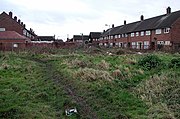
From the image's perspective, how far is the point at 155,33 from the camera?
51094 mm

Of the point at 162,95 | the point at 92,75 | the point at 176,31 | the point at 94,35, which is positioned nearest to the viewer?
the point at 162,95

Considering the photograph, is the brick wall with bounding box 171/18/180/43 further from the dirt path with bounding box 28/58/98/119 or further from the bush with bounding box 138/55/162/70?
the dirt path with bounding box 28/58/98/119

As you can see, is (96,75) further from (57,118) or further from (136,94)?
(57,118)

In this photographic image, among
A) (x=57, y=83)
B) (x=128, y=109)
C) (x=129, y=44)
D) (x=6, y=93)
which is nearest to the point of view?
(x=128, y=109)

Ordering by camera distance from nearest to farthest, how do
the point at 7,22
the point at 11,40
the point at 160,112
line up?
the point at 160,112 < the point at 11,40 < the point at 7,22

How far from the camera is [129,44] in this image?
63.8 meters

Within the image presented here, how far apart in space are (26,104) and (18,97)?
4.50ft

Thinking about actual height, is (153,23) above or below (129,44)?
above

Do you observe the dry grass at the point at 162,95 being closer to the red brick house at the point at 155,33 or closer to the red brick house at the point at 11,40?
the red brick house at the point at 155,33

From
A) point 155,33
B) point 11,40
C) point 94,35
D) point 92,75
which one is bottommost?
point 92,75

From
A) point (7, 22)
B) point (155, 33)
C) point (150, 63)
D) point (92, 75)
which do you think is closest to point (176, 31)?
point (155, 33)

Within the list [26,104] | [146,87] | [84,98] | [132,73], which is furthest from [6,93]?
[132,73]

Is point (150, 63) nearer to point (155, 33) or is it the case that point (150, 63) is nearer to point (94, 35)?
point (155, 33)

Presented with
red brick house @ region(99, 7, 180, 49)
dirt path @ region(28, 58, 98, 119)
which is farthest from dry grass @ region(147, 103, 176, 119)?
red brick house @ region(99, 7, 180, 49)
